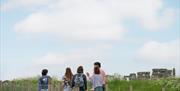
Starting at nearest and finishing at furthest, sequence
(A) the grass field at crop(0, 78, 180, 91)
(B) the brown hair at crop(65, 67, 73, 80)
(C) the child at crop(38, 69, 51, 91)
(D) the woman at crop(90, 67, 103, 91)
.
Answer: (B) the brown hair at crop(65, 67, 73, 80) < (D) the woman at crop(90, 67, 103, 91) < (C) the child at crop(38, 69, 51, 91) < (A) the grass field at crop(0, 78, 180, 91)

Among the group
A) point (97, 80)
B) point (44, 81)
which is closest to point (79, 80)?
point (97, 80)

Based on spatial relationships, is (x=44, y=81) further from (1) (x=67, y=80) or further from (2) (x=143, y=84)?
(2) (x=143, y=84)

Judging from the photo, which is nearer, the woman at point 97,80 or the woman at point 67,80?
the woman at point 67,80

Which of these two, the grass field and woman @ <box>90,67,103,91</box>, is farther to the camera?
the grass field

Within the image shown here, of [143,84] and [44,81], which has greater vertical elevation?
[143,84]

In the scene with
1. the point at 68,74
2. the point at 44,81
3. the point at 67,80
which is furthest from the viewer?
the point at 44,81

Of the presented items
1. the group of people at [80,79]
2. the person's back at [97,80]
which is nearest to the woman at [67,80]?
the group of people at [80,79]

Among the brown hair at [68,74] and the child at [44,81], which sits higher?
the brown hair at [68,74]

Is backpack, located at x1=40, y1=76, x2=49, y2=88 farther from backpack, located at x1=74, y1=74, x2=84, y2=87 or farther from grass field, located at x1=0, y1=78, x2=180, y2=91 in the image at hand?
grass field, located at x1=0, y1=78, x2=180, y2=91

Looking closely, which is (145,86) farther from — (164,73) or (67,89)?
(67,89)

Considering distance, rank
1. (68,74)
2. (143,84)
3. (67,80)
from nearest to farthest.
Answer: (68,74), (67,80), (143,84)

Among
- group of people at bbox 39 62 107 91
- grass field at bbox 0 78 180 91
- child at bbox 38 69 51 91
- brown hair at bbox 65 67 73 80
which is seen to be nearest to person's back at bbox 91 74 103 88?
group of people at bbox 39 62 107 91

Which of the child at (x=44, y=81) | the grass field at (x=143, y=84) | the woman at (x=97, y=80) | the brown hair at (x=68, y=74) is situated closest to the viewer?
the brown hair at (x=68, y=74)

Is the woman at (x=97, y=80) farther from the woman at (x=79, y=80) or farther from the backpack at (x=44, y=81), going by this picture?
the backpack at (x=44, y=81)
